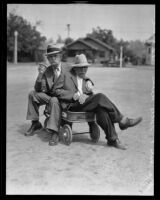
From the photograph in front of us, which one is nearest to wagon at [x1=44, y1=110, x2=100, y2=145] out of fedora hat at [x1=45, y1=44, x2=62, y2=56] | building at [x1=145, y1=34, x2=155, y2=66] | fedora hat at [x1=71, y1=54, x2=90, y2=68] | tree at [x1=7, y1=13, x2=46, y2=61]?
fedora hat at [x1=71, y1=54, x2=90, y2=68]

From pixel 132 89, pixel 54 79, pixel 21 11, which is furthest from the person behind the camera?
pixel 132 89

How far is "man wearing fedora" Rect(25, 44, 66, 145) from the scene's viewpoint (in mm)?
5734

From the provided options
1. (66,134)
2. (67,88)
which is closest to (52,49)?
(67,88)

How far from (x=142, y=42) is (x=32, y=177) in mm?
2629

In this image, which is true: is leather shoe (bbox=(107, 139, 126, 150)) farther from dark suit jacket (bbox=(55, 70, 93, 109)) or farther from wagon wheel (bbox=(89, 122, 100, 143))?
dark suit jacket (bbox=(55, 70, 93, 109))

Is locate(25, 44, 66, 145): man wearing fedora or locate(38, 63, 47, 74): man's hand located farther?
locate(38, 63, 47, 74): man's hand

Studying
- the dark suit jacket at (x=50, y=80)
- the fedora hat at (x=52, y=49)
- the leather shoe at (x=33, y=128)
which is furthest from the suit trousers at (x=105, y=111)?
the leather shoe at (x=33, y=128)

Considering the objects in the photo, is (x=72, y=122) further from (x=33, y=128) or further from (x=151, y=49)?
(x=151, y=49)

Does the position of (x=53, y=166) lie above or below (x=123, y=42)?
below

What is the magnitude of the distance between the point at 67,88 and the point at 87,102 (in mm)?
388

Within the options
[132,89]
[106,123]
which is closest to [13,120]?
[106,123]

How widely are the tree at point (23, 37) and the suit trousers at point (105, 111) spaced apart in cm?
132

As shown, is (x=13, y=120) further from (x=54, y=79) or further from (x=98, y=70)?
(x=98, y=70)
